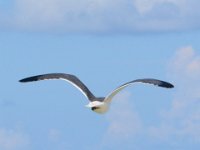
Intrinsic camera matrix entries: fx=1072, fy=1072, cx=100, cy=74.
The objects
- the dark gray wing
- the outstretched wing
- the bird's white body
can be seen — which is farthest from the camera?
the dark gray wing

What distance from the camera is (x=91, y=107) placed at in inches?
1930

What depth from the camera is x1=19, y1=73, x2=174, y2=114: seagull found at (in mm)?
49438

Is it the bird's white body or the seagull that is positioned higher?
the seagull

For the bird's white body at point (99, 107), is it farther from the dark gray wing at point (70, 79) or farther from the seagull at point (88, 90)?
the dark gray wing at point (70, 79)

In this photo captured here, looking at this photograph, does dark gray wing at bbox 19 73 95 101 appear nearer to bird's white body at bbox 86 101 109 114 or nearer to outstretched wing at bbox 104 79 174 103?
outstretched wing at bbox 104 79 174 103

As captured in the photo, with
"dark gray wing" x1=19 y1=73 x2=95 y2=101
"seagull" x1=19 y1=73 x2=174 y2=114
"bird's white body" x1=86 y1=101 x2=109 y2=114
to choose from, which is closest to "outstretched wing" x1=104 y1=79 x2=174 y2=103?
"seagull" x1=19 y1=73 x2=174 y2=114

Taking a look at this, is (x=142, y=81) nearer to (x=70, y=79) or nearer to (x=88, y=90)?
Answer: (x=88, y=90)

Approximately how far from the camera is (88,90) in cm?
5178

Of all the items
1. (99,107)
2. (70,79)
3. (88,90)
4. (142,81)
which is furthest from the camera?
(70,79)

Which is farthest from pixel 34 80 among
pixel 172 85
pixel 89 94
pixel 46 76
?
pixel 172 85

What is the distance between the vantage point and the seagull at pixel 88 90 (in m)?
49.4

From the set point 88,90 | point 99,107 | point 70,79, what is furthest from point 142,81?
point 70,79

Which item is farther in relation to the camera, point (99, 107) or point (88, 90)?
point (88, 90)

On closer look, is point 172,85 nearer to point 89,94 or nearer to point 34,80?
point 89,94
